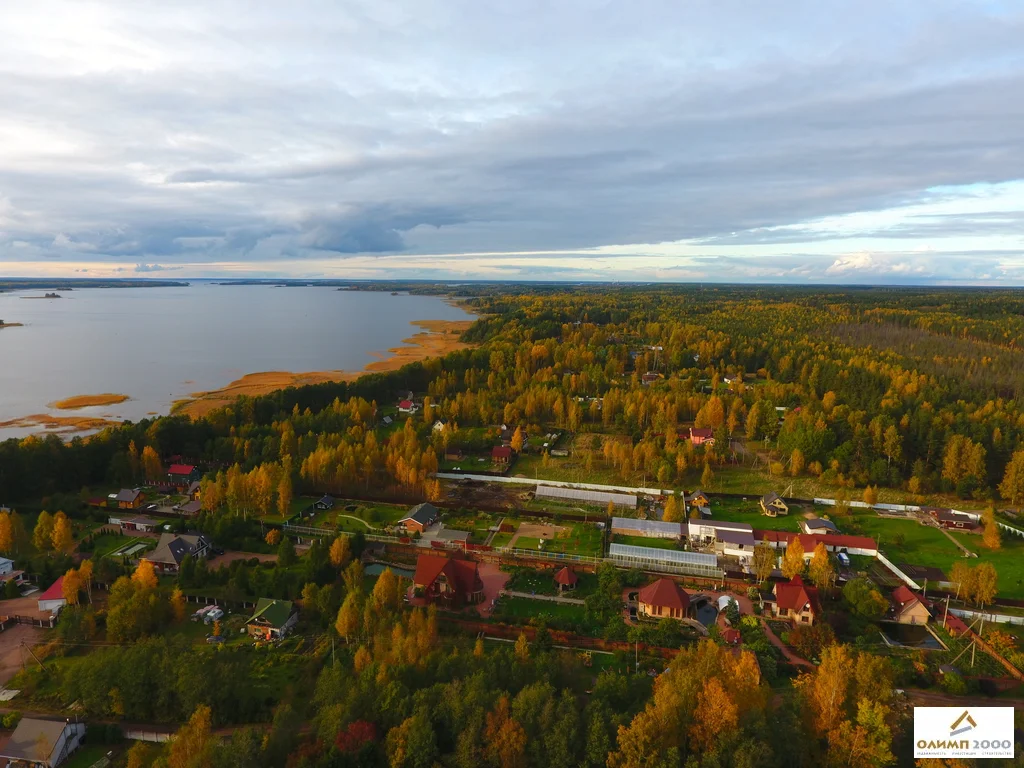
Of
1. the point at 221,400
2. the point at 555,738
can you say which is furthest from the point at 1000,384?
the point at 221,400

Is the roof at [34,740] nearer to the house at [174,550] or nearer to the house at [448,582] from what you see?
the house at [174,550]

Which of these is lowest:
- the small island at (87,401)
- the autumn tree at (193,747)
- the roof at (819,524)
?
the roof at (819,524)

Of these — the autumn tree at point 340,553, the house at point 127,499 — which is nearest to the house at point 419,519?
the autumn tree at point 340,553

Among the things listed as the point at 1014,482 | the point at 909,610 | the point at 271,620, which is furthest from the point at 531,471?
the point at 1014,482

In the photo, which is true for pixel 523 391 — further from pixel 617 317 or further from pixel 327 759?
pixel 617 317

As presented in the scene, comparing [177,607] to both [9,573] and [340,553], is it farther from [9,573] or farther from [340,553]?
[9,573]

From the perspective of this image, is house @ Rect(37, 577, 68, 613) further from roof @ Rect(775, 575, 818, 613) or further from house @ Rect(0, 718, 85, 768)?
roof @ Rect(775, 575, 818, 613)

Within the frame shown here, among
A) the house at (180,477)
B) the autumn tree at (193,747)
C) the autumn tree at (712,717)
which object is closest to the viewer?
the autumn tree at (193,747)
